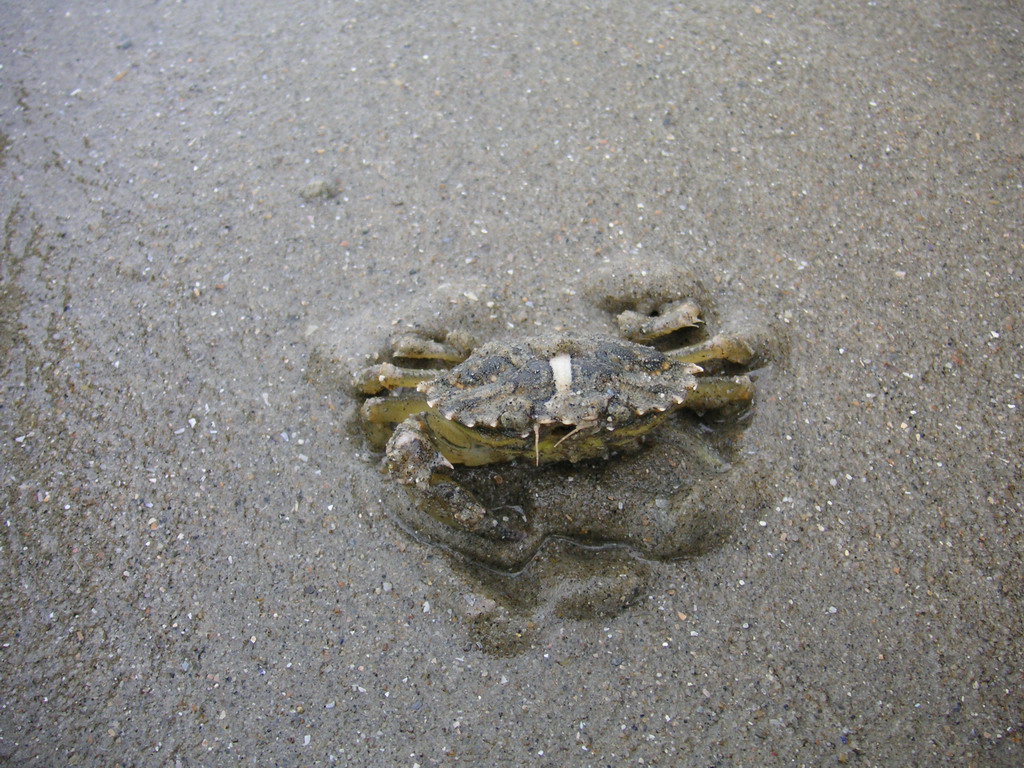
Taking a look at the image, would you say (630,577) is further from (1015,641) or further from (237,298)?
(237,298)

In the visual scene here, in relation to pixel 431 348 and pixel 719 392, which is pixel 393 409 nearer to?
pixel 431 348

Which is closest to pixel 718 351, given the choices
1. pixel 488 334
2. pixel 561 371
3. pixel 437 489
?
pixel 561 371

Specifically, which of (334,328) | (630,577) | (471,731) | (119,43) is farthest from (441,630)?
(119,43)

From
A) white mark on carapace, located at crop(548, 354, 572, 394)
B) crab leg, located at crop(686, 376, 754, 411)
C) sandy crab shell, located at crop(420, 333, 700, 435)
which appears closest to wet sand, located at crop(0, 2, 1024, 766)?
crab leg, located at crop(686, 376, 754, 411)

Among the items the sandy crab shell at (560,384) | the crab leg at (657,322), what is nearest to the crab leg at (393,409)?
the sandy crab shell at (560,384)

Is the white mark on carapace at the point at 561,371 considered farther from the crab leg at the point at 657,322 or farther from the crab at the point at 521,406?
the crab leg at the point at 657,322

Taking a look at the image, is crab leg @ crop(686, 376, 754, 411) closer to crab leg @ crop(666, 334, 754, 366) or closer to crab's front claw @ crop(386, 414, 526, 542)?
crab leg @ crop(666, 334, 754, 366)

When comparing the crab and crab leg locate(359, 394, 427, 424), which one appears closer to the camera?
the crab

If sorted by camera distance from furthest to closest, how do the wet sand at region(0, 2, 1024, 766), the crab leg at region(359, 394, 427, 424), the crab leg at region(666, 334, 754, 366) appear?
the crab leg at region(666, 334, 754, 366) < the crab leg at region(359, 394, 427, 424) < the wet sand at region(0, 2, 1024, 766)
